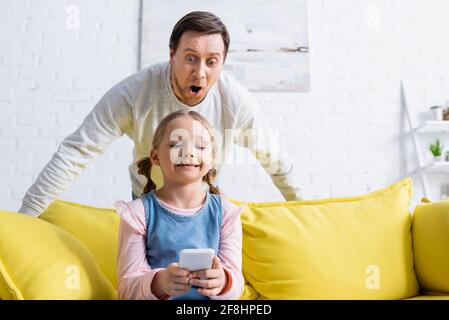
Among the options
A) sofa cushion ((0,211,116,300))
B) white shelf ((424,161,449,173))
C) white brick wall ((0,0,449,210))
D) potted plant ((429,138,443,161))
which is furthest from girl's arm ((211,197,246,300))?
potted plant ((429,138,443,161))

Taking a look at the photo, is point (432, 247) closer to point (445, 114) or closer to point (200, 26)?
point (200, 26)

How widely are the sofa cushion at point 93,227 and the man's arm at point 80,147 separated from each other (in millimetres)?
52

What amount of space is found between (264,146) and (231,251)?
0.71m

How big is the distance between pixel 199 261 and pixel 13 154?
209cm

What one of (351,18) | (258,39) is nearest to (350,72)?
(351,18)

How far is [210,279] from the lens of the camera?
1.01 m

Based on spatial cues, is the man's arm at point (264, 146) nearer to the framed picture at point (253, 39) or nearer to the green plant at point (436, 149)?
the framed picture at point (253, 39)

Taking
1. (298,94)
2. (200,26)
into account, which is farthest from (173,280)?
(298,94)

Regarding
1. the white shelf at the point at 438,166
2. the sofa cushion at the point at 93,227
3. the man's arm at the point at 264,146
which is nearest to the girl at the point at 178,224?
the sofa cushion at the point at 93,227

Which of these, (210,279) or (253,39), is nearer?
(210,279)

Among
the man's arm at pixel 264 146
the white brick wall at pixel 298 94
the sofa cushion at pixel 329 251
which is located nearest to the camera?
the sofa cushion at pixel 329 251

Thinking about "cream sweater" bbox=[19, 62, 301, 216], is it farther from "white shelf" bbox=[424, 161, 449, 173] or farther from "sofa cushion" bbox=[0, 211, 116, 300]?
"white shelf" bbox=[424, 161, 449, 173]

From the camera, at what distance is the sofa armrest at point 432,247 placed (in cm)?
138

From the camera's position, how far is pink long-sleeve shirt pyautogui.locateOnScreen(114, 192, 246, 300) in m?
1.06
